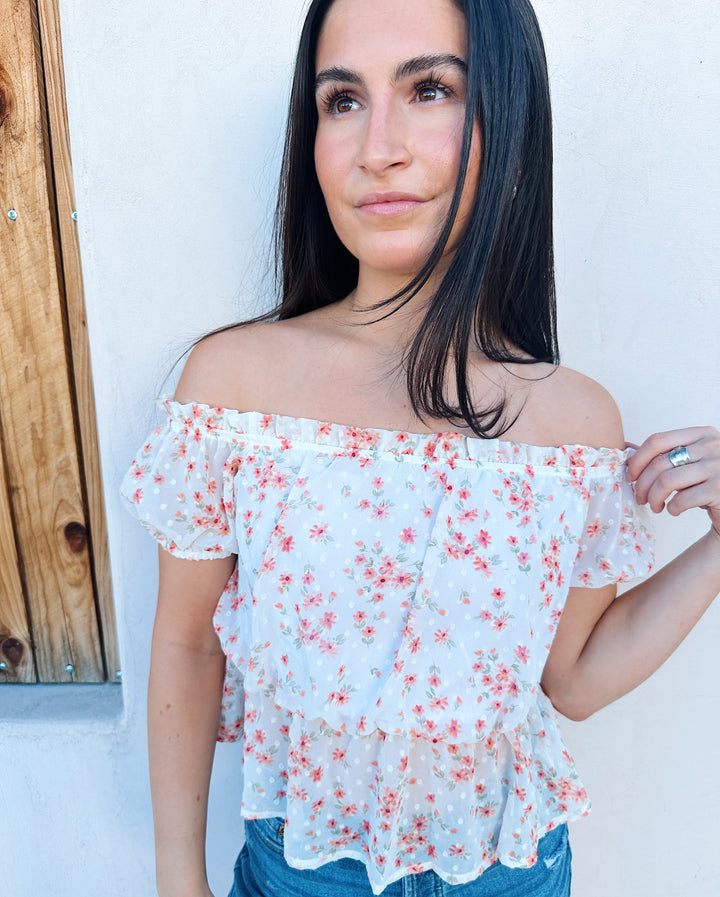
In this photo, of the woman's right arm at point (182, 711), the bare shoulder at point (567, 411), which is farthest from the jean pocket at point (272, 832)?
the bare shoulder at point (567, 411)

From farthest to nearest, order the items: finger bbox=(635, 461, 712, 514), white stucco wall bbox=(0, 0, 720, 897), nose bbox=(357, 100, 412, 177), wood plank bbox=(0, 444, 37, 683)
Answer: wood plank bbox=(0, 444, 37, 683) < white stucco wall bbox=(0, 0, 720, 897) < finger bbox=(635, 461, 712, 514) < nose bbox=(357, 100, 412, 177)

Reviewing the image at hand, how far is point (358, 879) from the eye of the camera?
1.04m

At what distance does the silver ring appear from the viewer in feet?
3.46

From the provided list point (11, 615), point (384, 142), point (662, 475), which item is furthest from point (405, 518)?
point (11, 615)

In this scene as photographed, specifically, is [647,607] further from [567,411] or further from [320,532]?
[320,532]

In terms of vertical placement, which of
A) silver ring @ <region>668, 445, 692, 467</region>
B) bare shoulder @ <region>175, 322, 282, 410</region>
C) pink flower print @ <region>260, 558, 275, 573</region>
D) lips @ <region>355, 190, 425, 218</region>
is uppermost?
lips @ <region>355, 190, 425, 218</region>

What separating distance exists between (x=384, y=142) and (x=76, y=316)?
2.51ft

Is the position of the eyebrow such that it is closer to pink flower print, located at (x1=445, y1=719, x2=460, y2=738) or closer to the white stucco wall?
the white stucco wall

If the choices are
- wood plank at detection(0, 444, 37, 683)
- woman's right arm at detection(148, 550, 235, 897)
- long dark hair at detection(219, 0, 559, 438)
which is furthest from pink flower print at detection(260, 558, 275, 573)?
wood plank at detection(0, 444, 37, 683)

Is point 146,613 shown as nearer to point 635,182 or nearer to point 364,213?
point 364,213

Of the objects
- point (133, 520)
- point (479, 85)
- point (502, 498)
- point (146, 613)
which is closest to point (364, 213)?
point (479, 85)

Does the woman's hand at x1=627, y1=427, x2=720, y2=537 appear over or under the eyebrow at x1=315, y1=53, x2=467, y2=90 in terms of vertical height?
under

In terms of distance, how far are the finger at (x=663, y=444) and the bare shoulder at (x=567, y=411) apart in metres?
0.05

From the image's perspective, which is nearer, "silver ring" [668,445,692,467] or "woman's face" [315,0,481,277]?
"woman's face" [315,0,481,277]
